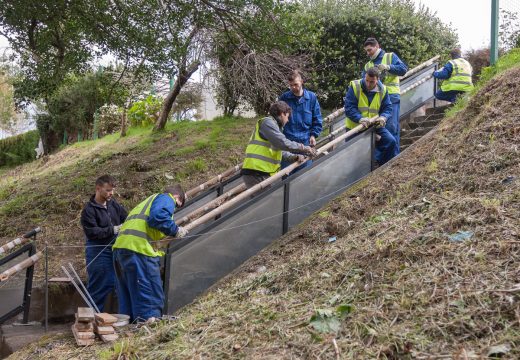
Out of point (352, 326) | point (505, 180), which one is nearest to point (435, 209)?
point (505, 180)

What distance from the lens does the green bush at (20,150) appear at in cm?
2503

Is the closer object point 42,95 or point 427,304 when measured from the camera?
point 427,304

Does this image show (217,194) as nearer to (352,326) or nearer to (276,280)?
(276,280)

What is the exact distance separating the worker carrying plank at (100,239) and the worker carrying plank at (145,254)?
76cm

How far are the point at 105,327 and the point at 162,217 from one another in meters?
1.17

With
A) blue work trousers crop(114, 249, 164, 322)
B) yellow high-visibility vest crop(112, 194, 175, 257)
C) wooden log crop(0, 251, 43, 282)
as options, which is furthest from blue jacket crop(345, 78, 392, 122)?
wooden log crop(0, 251, 43, 282)

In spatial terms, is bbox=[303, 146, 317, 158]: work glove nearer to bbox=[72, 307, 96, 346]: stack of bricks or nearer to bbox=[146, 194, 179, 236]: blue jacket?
bbox=[146, 194, 179, 236]: blue jacket

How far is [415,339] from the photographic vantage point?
345 centimetres

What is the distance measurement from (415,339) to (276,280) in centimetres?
179

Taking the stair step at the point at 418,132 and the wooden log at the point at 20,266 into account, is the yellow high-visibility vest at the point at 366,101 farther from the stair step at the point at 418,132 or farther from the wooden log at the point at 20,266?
the wooden log at the point at 20,266

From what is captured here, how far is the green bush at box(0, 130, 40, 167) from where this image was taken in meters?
25.0

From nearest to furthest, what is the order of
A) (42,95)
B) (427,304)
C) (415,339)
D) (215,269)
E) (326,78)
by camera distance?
(415,339)
(427,304)
(215,269)
(42,95)
(326,78)

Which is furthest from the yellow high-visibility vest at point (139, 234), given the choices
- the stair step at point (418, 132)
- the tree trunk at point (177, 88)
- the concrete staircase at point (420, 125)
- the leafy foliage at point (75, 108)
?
the leafy foliage at point (75, 108)

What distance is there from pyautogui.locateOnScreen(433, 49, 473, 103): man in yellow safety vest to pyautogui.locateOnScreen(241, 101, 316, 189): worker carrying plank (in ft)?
14.0
